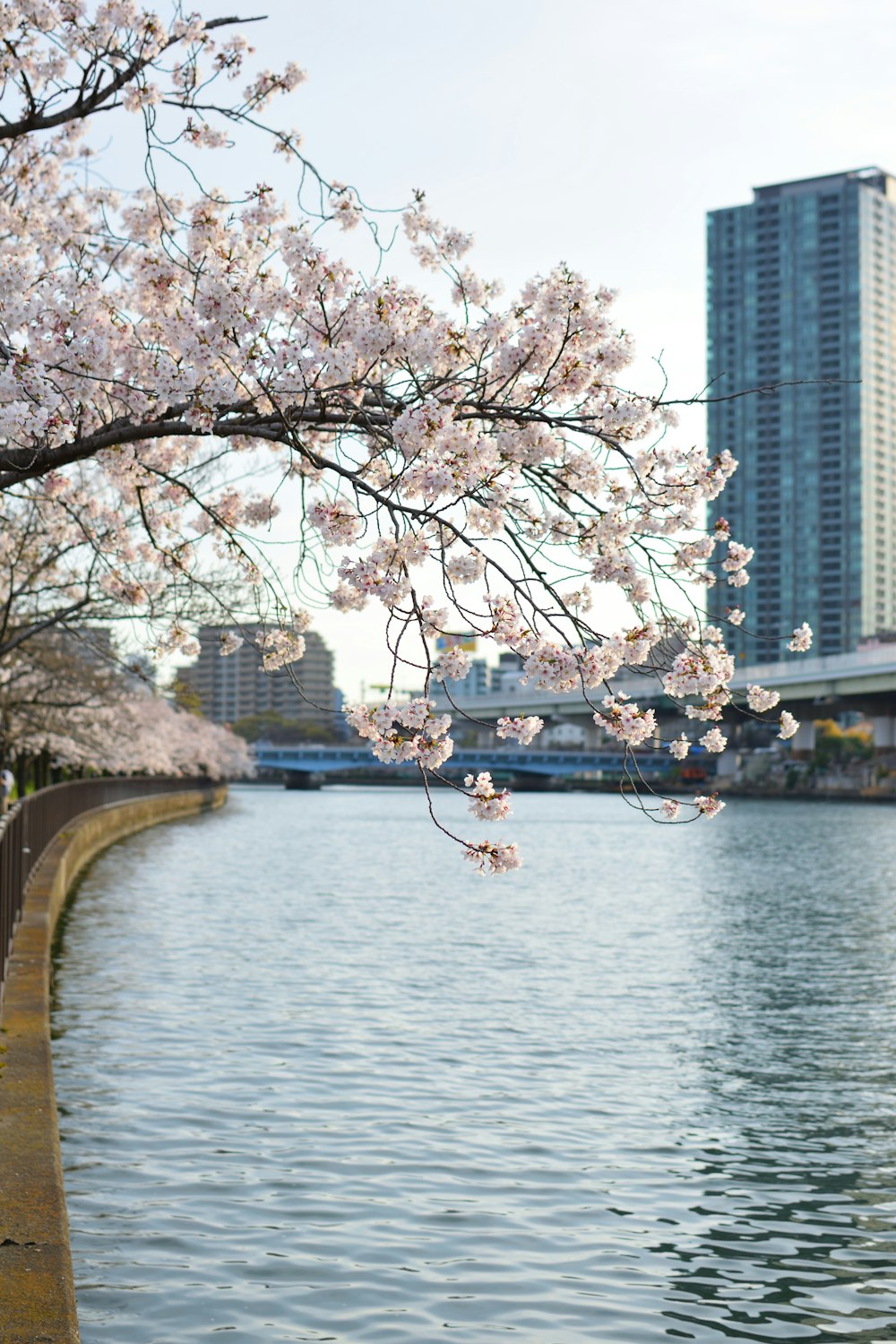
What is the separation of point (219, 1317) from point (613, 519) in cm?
445

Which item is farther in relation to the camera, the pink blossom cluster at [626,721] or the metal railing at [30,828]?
the metal railing at [30,828]

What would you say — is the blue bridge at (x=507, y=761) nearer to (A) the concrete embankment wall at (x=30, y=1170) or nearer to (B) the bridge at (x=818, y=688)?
→ (B) the bridge at (x=818, y=688)

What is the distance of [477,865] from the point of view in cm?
739

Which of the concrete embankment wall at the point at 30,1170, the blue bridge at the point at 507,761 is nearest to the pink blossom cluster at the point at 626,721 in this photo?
the concrete embankment wall at the point at 30,1170

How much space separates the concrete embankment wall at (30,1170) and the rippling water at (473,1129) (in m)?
0.59

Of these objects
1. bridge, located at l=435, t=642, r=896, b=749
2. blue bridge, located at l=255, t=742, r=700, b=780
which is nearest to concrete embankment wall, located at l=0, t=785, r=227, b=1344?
bridge, located at l=435, t=642, r=896, b=749

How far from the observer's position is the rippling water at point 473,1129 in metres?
7.91

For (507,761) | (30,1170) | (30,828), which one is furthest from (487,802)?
(507,761)

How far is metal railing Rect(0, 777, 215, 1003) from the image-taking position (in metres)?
13.5

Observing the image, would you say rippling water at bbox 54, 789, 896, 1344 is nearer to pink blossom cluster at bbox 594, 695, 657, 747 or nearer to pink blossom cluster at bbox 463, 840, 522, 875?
pink blossom cluster at bbox 463, 840, 522, 875

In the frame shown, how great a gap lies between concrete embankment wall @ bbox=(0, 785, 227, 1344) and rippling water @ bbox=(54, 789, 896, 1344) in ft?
1.92

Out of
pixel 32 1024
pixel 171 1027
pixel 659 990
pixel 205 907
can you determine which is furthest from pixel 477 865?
pixel 205 907

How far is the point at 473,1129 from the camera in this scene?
11.4 meters

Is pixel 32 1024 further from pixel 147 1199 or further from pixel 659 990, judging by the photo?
pixel 659 990
